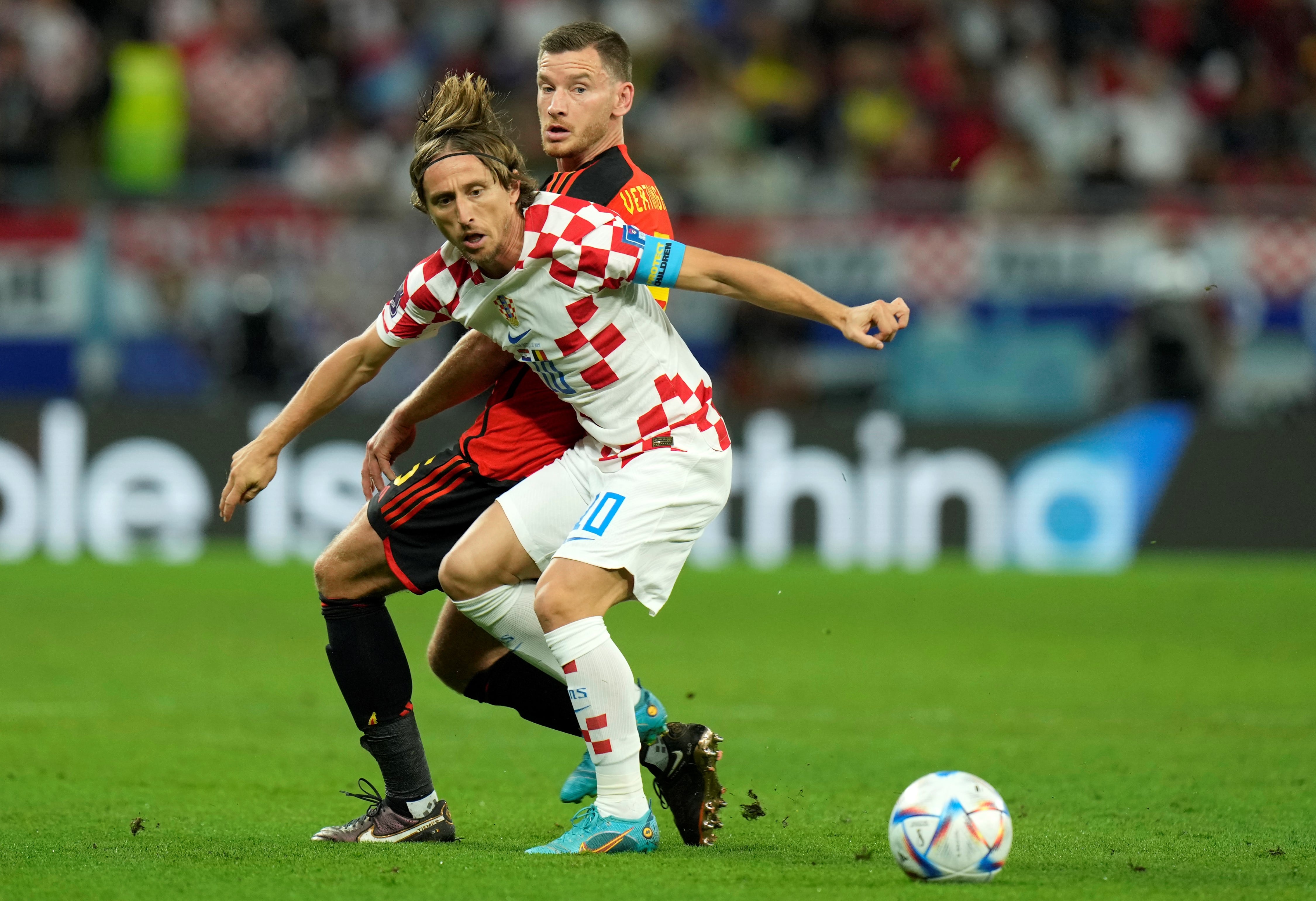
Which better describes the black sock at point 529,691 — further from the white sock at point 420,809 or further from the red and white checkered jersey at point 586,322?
the red and white checkered jersey at point 586,322

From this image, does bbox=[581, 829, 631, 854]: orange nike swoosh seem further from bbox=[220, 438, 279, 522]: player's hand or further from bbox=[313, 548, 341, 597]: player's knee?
bbox=[220, 438, 279, 522]: player's hand

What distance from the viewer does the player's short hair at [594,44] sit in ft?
17.6

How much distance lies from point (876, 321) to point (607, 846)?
155 cm

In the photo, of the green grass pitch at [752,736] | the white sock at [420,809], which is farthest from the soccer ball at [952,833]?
the white sock at [420,809]

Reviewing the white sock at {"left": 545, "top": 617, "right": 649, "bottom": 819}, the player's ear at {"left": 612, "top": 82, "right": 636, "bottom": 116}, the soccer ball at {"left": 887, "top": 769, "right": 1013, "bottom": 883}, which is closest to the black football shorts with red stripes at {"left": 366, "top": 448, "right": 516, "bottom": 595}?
the white sock at {"left": 545, "top": 617, "right": 649, "bottom": 819}

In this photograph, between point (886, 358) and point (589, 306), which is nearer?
point (589, 306)

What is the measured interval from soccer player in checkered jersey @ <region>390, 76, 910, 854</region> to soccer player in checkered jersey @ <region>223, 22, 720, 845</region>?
0.55 ft

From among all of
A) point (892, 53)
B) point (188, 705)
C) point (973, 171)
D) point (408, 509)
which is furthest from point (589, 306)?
point (892, 53)

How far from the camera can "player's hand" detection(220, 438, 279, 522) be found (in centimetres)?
490

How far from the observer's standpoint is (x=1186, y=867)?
4.76 m

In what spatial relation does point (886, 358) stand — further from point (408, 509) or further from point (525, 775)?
point (408, 509)

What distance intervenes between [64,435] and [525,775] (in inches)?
287

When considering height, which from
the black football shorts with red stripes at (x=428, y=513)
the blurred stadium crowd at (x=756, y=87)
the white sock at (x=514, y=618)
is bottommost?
the white sock at (x=514, y=618)

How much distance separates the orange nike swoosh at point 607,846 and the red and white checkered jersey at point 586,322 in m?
1.01
